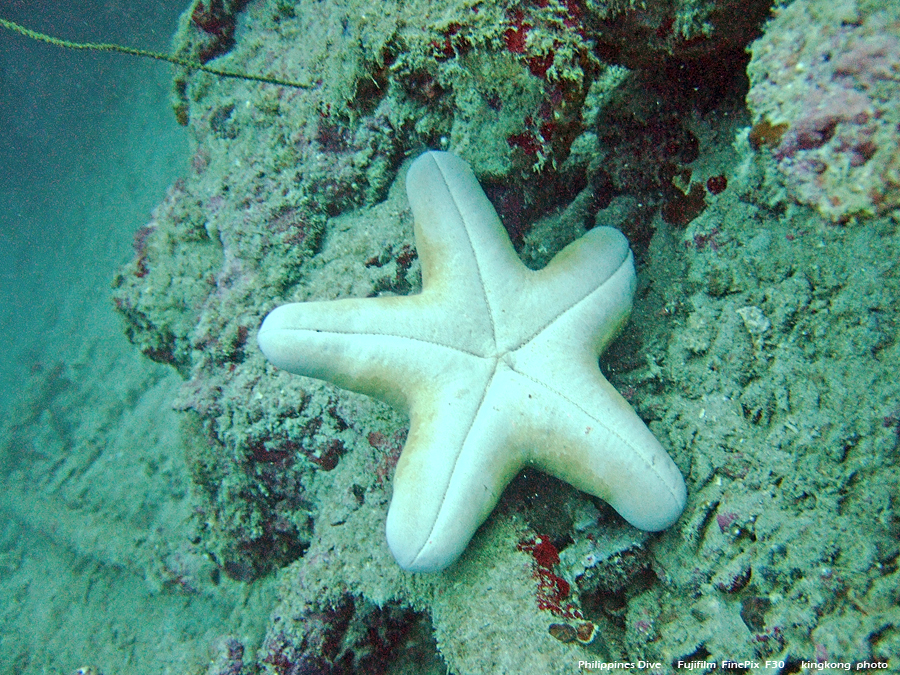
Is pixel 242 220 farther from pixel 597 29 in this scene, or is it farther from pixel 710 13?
pixel 710 13

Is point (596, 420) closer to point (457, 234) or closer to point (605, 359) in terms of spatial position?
point (605, 359)

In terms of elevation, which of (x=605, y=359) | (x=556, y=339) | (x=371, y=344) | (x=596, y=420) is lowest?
(x=605, y=359)

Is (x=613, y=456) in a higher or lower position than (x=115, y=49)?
lower

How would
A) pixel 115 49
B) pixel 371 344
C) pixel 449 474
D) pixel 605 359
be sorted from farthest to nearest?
1. pixel 115 49
2. pixel 605 359
3. pixel 371 344
4. pixel 449 474

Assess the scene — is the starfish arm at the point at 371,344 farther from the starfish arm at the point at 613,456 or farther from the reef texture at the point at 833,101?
the reef texture at the point at 833,101

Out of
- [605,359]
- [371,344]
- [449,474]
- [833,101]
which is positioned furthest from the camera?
[605,359]

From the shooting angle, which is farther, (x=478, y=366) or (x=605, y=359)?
(x=605, y=359)

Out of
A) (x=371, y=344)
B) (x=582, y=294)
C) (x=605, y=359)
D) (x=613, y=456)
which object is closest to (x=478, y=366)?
(x=371, y=344)

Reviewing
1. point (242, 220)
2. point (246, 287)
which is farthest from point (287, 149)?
point (246, 287)
